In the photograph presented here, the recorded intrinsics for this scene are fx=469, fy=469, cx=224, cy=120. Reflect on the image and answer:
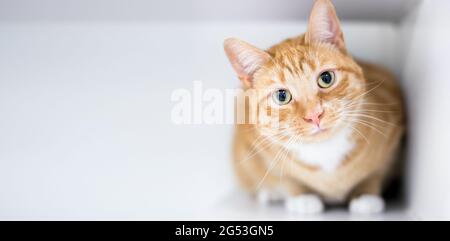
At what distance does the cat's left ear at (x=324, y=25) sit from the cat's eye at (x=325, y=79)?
94mm

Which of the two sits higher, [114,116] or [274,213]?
[114,116]

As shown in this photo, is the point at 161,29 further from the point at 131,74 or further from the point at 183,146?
the point at 183,146

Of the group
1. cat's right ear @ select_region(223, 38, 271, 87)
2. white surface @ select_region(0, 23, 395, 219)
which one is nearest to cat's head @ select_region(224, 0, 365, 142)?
cat's right ear @ select_region(223, 38, 271, 87)

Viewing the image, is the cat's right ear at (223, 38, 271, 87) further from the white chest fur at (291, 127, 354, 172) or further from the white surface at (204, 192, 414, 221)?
the white surface at (204, 192, 414, 221)

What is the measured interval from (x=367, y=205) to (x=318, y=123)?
325 millimetres

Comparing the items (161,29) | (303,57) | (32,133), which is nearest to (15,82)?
(32,133)

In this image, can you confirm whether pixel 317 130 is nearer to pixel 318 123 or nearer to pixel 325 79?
pixel 318 123

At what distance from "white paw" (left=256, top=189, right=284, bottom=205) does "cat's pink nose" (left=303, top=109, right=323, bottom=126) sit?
40 cm

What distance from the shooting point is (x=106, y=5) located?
1.40 metres

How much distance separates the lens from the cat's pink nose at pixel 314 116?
1193mm

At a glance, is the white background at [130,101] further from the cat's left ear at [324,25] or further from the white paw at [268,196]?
the cat's left ear at [324,25]

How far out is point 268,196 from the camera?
154 centimetres

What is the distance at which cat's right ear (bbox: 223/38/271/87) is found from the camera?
123 centimetres

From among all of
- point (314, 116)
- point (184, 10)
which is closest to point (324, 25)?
point (314, 116)
